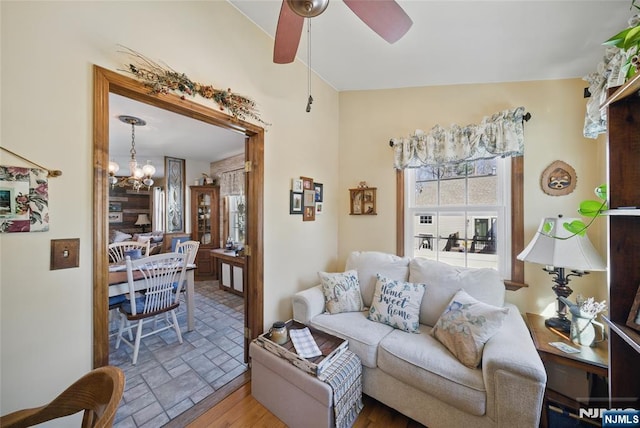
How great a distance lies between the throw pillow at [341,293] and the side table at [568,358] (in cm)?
129

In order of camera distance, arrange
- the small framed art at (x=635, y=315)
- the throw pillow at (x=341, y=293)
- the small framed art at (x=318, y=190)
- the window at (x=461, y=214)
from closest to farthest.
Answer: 1. the small framed art at (x=635, y=315)
2. the throw pillow at (x=341, y=293)
3. the window at (x=461, y=214)
4. the small framed art at (x=318, y=190)

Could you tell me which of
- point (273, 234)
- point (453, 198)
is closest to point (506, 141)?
point (453, 198)

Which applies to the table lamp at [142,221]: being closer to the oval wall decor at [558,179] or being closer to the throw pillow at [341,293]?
the throw pillow at [341,293]

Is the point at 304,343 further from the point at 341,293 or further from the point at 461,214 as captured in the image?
the point at 461,214

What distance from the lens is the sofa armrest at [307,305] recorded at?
2.13 m

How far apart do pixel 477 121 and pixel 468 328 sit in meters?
1.94

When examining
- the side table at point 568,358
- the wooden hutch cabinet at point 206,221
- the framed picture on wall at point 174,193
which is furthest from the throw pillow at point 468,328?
the framed picture on wall at point 174,193

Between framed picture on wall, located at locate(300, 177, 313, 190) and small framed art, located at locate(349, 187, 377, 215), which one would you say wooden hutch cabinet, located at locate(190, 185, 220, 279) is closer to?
framed picture on wall, located at locate(300, 177, 313, 190)

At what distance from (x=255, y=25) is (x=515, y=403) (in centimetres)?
316

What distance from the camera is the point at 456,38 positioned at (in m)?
1.93

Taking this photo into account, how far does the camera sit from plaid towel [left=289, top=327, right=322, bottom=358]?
1.65m

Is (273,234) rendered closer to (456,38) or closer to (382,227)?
(382,227)

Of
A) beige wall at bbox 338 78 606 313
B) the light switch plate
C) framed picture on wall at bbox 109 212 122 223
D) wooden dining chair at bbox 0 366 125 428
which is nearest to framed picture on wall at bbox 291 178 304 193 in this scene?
beige wall at bbox 338 78 606 313

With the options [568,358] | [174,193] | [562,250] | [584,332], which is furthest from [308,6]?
[174,193]
